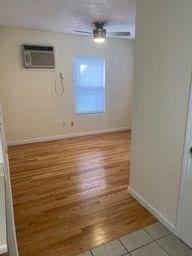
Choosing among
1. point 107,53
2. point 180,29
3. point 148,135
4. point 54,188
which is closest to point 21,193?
point 54,188

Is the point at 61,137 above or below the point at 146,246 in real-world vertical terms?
above

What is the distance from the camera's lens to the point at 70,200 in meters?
2.44

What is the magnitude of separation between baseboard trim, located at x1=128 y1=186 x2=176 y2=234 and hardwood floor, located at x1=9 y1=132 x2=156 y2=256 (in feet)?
0.18

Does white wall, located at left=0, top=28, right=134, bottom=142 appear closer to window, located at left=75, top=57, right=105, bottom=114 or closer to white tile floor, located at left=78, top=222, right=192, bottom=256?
window, located at left=75, top=57, right=105, bottom=114

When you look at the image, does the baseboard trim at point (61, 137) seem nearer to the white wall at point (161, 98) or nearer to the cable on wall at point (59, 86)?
the cable on wall at point (59, 86)

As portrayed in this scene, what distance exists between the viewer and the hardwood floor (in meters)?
1.87

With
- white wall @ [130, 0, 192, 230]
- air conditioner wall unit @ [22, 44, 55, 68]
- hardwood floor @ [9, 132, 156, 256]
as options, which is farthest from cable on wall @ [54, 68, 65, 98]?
white wall @ [130, 0, 192, 230]

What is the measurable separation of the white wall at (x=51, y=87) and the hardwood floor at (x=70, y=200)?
719 mm

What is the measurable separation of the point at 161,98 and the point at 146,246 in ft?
4.43

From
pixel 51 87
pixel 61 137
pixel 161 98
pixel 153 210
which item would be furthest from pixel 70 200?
pixel 51 87

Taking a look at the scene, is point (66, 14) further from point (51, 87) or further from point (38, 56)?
point (51, 87)

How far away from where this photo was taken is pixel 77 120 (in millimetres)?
4871

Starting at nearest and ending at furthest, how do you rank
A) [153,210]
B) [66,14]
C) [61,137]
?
[153,210] → [66,14] → [61,137]

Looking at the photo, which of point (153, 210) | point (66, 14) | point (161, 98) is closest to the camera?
point (161, 98)
